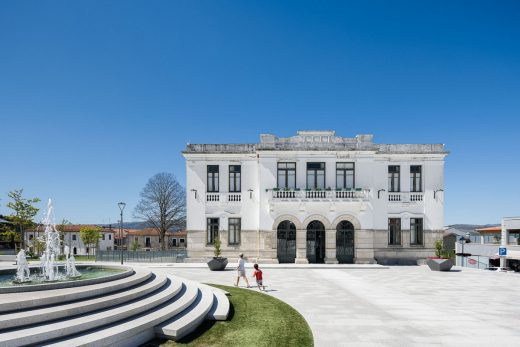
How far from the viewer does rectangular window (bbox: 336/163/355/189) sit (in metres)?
30.3

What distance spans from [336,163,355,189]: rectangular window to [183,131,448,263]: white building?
3.7 inches

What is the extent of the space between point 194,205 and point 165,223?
2444 cm

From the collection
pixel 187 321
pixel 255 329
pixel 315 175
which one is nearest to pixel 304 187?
pixel 315 175

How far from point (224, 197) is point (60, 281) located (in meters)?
20.6

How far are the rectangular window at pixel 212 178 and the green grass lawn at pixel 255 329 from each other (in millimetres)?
18240

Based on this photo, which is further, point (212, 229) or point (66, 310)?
point (212, 229)

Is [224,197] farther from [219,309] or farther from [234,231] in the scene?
[219,309]

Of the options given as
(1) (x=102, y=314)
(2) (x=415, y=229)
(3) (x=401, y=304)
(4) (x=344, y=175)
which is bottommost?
(3) (x=401, y=304)

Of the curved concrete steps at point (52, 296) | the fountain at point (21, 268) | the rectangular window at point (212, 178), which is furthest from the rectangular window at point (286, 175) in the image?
the fountain at point (21, 268)

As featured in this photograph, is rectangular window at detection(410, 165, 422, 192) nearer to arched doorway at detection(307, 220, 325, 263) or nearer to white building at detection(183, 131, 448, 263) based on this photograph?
white building at detection(183, 131, 448, 263)

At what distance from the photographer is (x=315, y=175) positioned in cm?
3041

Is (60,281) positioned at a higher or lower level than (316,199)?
lower

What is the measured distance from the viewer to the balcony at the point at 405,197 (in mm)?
31109

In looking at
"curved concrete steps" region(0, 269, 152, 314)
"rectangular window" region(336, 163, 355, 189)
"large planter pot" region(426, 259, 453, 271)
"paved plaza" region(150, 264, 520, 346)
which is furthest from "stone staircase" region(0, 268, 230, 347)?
"large planter pot" region(426, 259, 453, 271)
